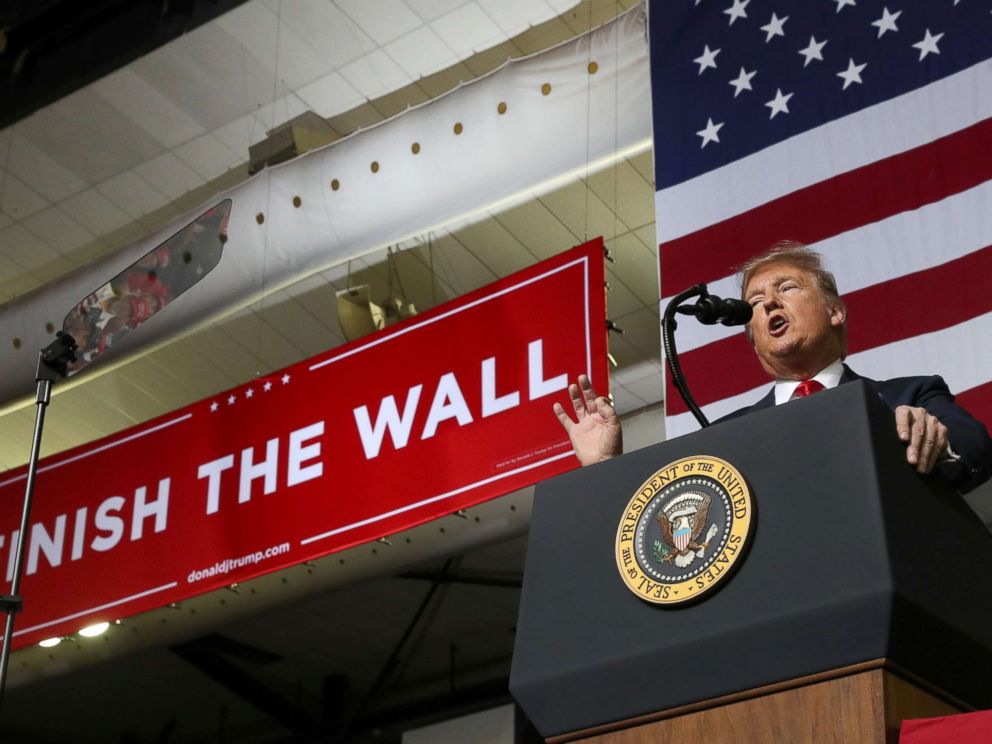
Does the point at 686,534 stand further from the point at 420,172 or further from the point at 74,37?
the point at 74,37

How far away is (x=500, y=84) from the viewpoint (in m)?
5.05

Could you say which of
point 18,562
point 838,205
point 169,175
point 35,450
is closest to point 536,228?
point 169,175

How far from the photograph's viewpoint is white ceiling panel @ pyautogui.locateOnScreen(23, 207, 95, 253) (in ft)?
23.1

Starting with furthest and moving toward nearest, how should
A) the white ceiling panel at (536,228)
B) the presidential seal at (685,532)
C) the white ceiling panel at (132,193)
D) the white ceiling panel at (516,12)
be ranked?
the white ceiling panel at (132,193), the white ceiling panel at (536,228), the white ceiling panel at (516,12), the presidential seal at (685,532)

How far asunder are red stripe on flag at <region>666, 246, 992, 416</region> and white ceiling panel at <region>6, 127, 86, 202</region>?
4.13 meters

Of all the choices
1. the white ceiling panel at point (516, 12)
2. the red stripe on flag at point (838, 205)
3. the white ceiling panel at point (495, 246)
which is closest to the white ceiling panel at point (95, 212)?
the white ceiling panel at point (495, 246)

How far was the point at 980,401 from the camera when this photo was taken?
340cm

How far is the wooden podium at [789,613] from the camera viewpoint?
1.24m

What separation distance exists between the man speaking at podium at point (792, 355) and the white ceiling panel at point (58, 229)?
5.54 m

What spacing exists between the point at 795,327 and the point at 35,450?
166 cm

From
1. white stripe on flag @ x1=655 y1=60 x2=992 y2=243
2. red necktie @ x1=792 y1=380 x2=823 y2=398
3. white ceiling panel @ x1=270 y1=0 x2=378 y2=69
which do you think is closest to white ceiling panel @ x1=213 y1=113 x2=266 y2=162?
white ceiling panel @ x1=270 y1=0 x2=378 y2=69

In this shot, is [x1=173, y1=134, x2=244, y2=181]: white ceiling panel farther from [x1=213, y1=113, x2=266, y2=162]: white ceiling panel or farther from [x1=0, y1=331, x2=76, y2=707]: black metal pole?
[x1=0, y1=331, x2=76, y2=707]: black metal pole

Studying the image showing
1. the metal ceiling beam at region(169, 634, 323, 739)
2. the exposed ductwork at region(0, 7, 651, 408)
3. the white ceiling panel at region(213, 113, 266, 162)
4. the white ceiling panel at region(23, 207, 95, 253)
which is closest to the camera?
the exposed ductwork at region(0, 7, 651, 408)

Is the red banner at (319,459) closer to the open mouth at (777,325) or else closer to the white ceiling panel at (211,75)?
the white ceiling panel at (211,75)
